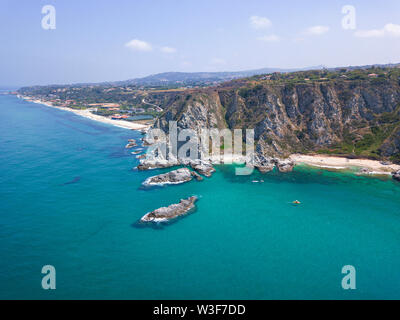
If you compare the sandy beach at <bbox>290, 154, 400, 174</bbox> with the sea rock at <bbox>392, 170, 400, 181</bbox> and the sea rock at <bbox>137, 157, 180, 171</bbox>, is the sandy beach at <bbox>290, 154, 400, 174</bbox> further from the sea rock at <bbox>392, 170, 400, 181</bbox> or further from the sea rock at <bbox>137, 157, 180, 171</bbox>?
the sea rock at <bbox>137, 157, 180, 171</bbox>

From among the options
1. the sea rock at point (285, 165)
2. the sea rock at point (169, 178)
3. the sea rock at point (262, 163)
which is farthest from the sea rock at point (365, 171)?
the sea rock at point (169, 178)

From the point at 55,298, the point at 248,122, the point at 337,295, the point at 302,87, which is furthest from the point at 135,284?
the point at 302,87

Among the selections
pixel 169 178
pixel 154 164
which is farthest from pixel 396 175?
pixel 154 164

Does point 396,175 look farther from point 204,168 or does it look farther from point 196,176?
point 196,176

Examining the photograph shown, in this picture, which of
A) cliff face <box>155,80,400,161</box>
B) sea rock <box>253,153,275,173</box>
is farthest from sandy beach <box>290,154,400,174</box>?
sea rock <box>253,153,275,173</box>

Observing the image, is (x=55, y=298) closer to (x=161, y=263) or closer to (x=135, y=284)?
(x=135, y=284)

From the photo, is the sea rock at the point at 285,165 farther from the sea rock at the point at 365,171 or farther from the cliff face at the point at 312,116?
the sea rock at the point at 365,171
